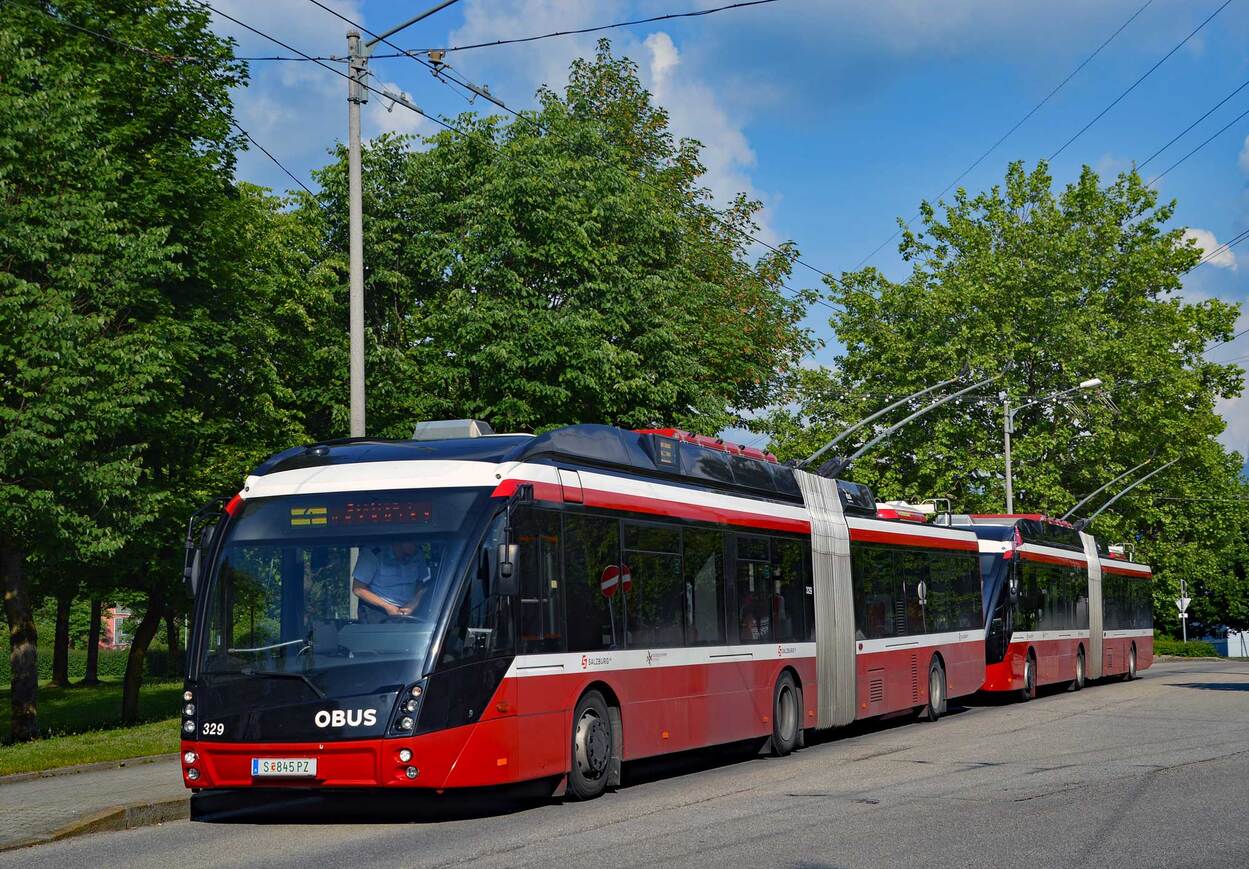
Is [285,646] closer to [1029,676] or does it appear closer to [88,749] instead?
[88,749]

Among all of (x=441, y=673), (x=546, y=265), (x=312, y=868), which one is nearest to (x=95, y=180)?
(x=546, y=265)

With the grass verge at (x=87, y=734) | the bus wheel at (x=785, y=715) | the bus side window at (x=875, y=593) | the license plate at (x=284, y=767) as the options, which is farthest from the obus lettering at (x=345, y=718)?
the bus side window at (x=875, y=593)

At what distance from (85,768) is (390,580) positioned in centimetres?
668

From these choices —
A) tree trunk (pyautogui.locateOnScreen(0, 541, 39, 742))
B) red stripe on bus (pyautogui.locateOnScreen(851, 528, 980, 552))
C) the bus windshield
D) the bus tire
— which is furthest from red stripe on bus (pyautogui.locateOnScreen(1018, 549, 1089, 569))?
the bus windshield

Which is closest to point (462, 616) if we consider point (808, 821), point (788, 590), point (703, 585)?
point (808, 821)

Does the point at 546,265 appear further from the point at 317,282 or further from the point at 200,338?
the point at 200,338

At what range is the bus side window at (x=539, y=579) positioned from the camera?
12.1m

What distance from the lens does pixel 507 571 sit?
1146cm

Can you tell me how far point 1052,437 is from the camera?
51.6 meters

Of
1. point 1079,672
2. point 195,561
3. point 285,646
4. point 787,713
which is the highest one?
point 195,561

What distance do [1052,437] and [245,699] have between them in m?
43.5

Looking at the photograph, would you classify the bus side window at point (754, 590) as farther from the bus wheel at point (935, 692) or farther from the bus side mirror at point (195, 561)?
the bus wheel at point (935, 692)

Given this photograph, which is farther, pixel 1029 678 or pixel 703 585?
pixel 1029 678

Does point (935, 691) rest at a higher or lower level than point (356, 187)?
lower
